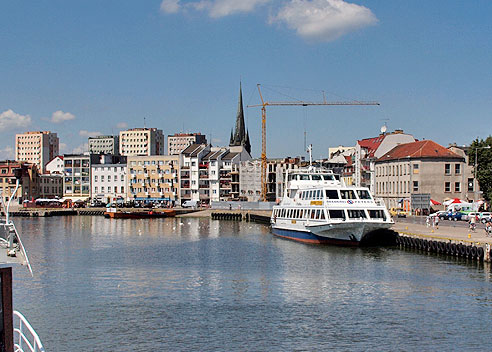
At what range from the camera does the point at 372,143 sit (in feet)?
432

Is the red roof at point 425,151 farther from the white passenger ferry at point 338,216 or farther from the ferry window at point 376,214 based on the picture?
the ferry window at point 376,214

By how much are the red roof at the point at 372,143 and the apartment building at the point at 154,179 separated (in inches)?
1965

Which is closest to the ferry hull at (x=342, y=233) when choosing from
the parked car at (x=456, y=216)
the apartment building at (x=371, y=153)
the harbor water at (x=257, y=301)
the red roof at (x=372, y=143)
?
the harbor water at (x=257, y=301)

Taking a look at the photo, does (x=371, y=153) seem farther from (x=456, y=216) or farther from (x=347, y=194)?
(x=347, y=194)

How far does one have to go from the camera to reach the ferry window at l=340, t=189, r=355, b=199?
64625 mm

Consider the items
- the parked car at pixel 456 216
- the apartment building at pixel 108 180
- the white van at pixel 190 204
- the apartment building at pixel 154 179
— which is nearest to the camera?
the parked car at pixel 456 216

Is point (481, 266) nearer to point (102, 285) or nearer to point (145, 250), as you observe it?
point (102, 285)

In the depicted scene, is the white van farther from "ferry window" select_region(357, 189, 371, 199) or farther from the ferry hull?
"ferry window" select_region(357, 189, 371, 199)

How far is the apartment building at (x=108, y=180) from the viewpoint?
555 feet

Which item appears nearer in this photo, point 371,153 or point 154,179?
point 371,153

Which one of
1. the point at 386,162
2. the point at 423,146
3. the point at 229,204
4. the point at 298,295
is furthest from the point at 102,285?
the point at 229,204

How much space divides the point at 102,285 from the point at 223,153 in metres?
125

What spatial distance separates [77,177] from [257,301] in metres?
145

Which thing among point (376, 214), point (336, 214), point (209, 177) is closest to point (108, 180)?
point (209, 177)
